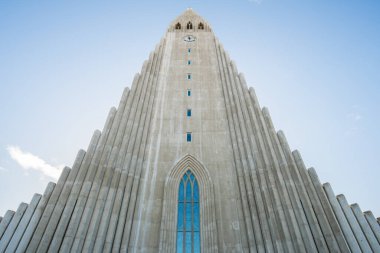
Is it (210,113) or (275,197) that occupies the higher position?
(210,113)

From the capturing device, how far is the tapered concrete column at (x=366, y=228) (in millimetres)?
11859

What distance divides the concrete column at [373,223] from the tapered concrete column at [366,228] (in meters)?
0.18

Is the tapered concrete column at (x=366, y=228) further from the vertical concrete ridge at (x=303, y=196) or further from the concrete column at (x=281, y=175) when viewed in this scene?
the concrete column at (x=281, y=175)

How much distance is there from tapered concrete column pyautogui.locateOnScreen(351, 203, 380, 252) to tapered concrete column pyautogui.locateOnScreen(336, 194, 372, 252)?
0.68 ft

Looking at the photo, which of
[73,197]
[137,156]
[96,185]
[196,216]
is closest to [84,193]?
[73,197]

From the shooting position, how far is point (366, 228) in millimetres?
12516

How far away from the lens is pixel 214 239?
542 inches

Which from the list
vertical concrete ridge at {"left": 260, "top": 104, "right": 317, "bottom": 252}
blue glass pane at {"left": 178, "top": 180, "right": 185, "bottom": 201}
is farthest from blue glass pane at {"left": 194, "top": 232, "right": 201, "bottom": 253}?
vertical concrete ridge at {"left": 260, "top": 104, "right": 317, "bottom": 252}

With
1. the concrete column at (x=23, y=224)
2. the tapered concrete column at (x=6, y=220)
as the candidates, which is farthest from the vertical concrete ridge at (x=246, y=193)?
the tapered concrete column at (x=6, y=220)

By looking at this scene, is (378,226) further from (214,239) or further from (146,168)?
(146,168)

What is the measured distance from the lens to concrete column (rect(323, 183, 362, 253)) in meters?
11.9

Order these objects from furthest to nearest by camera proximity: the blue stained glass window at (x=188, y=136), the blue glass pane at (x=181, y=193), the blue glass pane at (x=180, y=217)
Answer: the blue stained glass window at (x=188, y=136) → the blue glass pane at (x=181, y=193) → the blue glass pane at (x=180, y=217)

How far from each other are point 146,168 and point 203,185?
4.04 m

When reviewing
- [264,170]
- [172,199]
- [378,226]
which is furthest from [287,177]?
[172,199]
